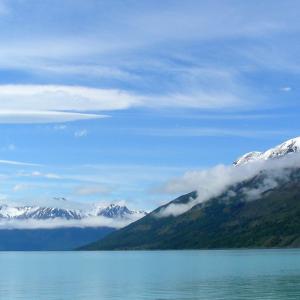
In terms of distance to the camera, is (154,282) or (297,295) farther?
(154,282)

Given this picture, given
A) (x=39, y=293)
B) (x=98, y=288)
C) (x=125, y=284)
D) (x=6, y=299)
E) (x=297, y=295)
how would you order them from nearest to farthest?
(x=297, y=295)
(x=6, y=299)
(x=39, y=293)
(x=98, y=288)
(x=125, y=284)

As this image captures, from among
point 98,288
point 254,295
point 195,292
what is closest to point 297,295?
point 254,295

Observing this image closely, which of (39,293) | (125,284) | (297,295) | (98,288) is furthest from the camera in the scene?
(125,284)

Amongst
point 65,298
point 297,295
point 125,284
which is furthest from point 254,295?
point 125,284

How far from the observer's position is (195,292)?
14638 centimetres

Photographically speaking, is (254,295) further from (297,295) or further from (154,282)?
(154,282)

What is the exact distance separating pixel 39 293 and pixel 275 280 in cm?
6240

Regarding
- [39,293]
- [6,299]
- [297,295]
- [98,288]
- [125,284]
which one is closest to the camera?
[297,295]

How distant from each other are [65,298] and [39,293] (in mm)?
18158

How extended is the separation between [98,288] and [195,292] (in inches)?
1229

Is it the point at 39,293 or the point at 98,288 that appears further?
the point at 98,288

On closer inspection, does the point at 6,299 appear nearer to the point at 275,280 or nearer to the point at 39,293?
the point at 39,293

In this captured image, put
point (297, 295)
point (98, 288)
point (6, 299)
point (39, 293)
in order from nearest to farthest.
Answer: point (297, 295) < point (6, 299) < point (39, 293) < point (98, 288)

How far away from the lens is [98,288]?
16700 cm
